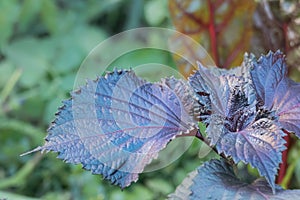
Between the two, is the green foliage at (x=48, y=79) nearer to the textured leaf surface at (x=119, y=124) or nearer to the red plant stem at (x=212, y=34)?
the red plant stem at (x=212, y=34)

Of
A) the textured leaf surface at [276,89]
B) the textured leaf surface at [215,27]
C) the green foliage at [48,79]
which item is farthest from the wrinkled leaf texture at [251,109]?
the green foliage at [48,79]

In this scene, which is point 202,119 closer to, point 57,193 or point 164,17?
point 57,193

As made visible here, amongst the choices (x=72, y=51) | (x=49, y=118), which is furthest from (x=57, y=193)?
(x=72, y=51)

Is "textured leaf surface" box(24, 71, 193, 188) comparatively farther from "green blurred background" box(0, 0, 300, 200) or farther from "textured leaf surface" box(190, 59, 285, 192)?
"green blurred background" box(0, 0, 300, 200)

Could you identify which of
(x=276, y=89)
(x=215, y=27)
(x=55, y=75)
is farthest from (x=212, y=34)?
(x=55, y=75)

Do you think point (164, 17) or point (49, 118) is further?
point (164, 17)

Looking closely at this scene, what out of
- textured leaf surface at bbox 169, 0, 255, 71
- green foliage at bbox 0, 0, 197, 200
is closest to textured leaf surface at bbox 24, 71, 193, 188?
textured leaf surface at bbox 169, 0, 255, 71
